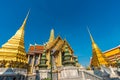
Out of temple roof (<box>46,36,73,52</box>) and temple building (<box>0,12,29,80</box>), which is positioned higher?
temple roof (<box>46,36,73,52</box>)

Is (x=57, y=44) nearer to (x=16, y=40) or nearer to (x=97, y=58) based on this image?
(x=16, y=40)

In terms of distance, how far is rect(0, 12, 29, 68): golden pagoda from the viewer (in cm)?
2399

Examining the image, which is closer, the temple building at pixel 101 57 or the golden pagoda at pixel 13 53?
the golden pagoda at pixel 13 53

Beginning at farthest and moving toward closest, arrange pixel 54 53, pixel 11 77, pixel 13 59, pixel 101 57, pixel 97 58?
pixel 97 58 < pixel 101 57 < pixel 54 53 < pixel 13 59 < pixel 11 77

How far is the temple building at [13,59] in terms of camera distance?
22.7 meters

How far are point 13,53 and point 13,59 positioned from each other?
1.48 metres

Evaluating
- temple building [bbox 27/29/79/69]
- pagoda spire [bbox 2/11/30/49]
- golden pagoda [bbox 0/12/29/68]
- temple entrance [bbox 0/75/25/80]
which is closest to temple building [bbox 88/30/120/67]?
temple building [bbox 27/29/79/69]

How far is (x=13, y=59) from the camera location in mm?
24625

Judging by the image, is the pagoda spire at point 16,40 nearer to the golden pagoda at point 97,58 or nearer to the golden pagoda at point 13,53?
the golden pagoda at point 13,53

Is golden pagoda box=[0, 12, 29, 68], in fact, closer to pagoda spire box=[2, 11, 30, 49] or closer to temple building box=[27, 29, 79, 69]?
pagoda spire box=[2, 11, 30, 49]

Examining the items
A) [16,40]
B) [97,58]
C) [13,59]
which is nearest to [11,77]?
[13,59]

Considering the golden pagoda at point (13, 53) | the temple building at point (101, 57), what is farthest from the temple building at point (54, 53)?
the temple building at point (101, 57)

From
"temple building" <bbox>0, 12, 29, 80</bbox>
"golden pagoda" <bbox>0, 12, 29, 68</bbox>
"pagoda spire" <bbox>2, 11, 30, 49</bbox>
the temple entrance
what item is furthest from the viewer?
"pagoda spire" <bbox>2, 11, 30, 49</bbox>

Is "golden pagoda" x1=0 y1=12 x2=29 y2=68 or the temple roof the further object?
the temple roof
